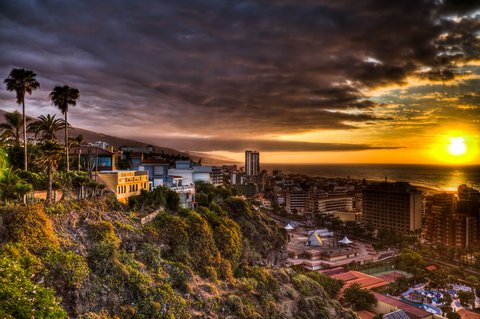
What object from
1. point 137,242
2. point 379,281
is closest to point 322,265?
point 379,281

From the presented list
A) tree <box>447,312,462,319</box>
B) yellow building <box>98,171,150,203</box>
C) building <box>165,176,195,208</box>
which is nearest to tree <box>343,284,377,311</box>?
tree <box>447,312,462,319</box>

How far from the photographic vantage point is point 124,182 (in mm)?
29125

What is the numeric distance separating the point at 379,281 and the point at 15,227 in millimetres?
45023

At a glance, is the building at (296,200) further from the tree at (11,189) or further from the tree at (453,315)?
the tree at (11,189)

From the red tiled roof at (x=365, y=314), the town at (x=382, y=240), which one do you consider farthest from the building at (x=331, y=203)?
the red tiled roof at (x=365, y=314)

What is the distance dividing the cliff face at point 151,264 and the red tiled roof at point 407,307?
9240 millimetres

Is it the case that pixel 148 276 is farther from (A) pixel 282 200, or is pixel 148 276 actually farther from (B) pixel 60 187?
(A) pixel 282 200

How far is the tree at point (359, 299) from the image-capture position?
37.7 metres

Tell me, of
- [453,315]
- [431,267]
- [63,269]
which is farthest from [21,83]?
[431,267]

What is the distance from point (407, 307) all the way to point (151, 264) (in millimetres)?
29516

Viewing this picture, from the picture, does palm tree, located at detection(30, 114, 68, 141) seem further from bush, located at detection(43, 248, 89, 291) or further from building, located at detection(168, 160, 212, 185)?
building, located at detection(168, 160, 212, 185)

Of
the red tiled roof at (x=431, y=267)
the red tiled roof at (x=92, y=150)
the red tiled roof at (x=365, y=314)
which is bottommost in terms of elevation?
the red tiled roof at (x=431, y=267)

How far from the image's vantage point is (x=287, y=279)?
103ft

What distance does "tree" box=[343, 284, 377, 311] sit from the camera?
37.7 meters
